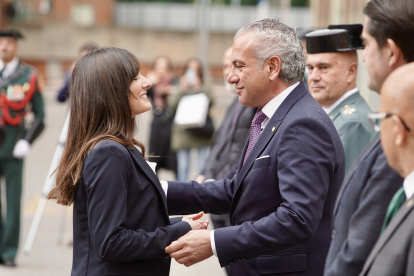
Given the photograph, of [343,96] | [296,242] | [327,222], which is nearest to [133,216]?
[296,242]

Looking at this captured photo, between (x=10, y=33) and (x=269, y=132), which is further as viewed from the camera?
(x=10, y=33)

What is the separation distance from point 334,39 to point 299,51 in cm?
99

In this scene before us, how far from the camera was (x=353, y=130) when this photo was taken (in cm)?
345

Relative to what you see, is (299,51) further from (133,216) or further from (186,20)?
(186,20)

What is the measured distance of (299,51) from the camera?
9.30 feet

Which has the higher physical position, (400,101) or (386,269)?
(400,101)

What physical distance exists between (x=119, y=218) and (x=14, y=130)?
4.13 meters

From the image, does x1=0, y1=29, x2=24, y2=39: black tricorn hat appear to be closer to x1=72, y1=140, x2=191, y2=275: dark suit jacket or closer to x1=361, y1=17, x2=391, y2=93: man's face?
x1=72, y1=140, x2=191, y2=275: dark suit jacket

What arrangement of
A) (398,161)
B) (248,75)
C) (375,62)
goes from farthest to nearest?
(248,75) → (375,62) → (398,161)

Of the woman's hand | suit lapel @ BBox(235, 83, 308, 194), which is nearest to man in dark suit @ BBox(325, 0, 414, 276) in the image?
A: suit lapel @ BBox(235, 83, 308, 194)

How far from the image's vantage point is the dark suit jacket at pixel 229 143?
15.4 ft

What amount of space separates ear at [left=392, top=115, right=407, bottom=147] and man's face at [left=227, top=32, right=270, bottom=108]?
3.65 feet

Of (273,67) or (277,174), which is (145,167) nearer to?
(277,174)

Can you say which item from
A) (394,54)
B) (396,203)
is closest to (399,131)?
(396,203)
